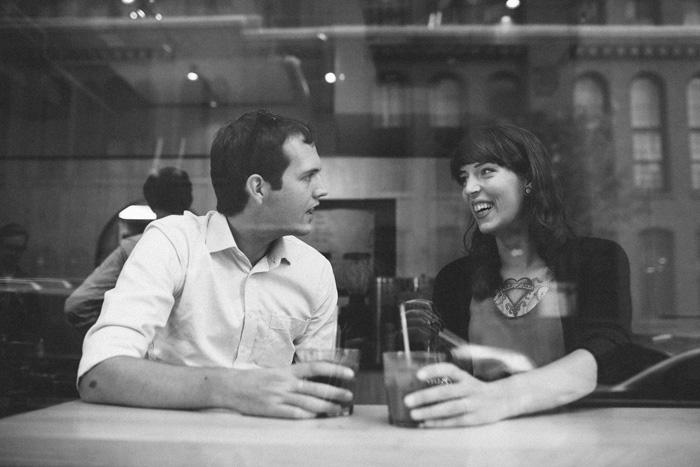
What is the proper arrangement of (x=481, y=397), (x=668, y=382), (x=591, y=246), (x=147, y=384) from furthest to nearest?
(x=668, y=382), (x=591, y=246), (x=147, y=384), (x=481, y=397)

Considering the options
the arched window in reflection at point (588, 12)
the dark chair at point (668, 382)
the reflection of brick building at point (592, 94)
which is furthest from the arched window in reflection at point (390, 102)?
the arched window in reflection at point (588, 12)

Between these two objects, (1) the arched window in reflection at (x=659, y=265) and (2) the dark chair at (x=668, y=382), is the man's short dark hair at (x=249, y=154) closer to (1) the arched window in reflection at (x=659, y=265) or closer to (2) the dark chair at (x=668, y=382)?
(2) the dark chair at (x=668, y=382)

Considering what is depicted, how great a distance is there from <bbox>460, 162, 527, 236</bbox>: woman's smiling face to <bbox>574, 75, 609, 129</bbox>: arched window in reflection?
2.50m

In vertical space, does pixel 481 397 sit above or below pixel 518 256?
below

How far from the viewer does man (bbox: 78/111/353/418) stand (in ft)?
3.93

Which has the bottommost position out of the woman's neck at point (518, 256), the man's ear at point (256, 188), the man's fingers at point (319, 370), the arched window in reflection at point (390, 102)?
the man's fingers at point (319, 370)

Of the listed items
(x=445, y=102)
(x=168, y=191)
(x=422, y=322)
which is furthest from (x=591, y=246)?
(x=445, y=102)

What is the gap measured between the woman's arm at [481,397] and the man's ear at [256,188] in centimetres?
62

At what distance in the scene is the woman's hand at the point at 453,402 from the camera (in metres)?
0.79

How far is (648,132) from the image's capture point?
3.44m

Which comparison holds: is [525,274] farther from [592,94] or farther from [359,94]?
[592,94]

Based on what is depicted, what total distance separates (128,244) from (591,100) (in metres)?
3.60

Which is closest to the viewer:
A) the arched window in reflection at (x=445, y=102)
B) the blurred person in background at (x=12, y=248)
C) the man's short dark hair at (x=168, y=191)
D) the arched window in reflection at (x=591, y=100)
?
the man's short dark hair at (x=168, y=191)

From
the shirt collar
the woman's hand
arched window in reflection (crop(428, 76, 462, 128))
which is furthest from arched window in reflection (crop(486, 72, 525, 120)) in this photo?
the woman's hand
